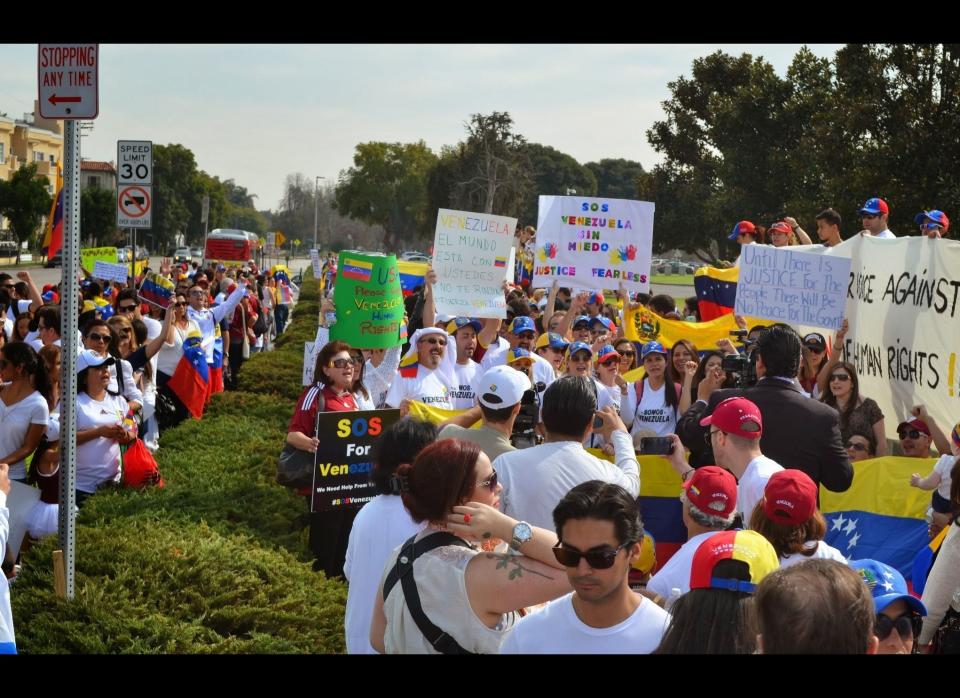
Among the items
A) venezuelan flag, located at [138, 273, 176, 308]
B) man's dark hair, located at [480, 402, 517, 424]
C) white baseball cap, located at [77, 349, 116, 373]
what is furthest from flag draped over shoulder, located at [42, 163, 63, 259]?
man's dark hair, located at [480, 402, 517, 424]

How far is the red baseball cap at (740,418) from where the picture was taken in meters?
4.97

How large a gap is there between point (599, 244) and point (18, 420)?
705 cm

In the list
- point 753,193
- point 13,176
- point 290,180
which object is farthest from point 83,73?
point 290,180

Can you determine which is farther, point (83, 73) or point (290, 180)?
point (290, 180)

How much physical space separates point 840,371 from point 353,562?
450 cm

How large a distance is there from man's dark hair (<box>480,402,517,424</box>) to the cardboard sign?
4535 millimetres

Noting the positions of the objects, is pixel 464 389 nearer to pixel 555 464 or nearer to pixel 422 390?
pixel 422 390

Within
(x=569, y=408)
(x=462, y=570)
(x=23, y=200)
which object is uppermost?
(x=23, y=200)

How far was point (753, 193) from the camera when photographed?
106 ft

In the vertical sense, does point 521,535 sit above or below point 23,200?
below

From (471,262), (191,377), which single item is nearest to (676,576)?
(471,262)

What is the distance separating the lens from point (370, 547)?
4.34m

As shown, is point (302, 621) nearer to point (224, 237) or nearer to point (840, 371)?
point (840, 371)

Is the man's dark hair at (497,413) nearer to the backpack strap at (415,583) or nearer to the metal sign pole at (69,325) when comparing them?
the backpack strap at (415,583)
